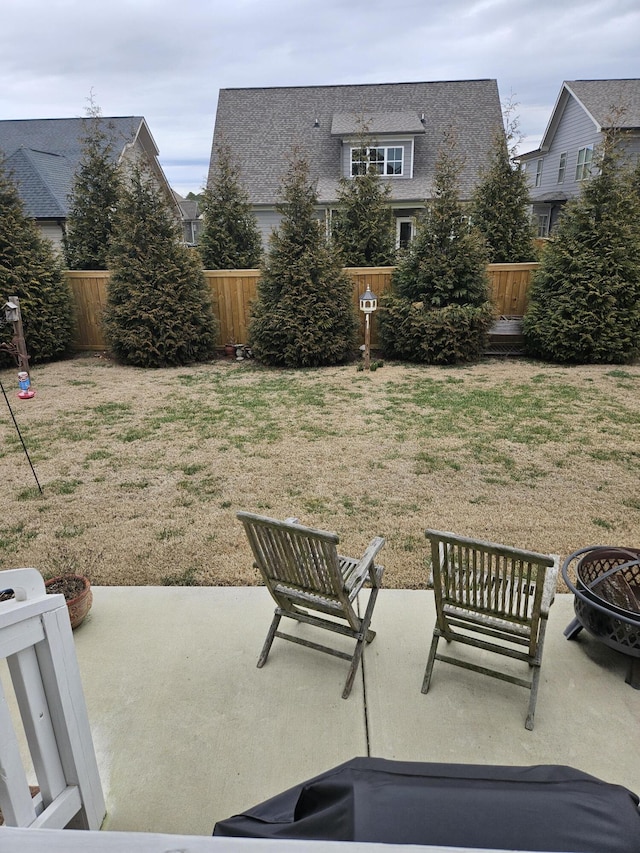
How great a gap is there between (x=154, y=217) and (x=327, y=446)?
6068 millimetres

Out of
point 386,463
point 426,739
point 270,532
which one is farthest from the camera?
point 386,463

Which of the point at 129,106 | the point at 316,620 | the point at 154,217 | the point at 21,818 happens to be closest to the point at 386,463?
the point at 316,620

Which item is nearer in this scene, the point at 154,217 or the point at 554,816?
the point at 554,816

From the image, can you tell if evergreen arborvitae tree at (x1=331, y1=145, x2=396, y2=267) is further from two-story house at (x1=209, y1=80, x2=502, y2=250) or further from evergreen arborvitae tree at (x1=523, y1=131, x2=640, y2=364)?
two-story house at (x1=209, y1=80, x2=502, y2=250)

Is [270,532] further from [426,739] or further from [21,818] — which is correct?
[21,818]

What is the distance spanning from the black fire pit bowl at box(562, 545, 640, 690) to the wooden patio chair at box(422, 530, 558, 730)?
11.8 inches

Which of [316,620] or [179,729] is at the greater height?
[316,620]

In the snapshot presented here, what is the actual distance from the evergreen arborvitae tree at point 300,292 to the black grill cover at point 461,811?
8.33m

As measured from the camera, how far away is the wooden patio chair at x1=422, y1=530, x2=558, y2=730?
2.29 metres

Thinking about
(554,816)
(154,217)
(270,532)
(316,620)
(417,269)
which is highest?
(154,217)

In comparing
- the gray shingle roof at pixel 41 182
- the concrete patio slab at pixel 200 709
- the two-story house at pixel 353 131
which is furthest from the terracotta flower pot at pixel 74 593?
the two-story house at pixel 353 131

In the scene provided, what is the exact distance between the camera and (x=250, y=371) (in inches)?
368


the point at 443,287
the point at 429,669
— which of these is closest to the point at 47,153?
the point at 443,287

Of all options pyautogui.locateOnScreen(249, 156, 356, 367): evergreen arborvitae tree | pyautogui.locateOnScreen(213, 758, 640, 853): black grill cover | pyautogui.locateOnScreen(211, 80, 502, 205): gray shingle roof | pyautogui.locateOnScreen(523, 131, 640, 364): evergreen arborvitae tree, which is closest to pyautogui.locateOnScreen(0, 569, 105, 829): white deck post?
pyautogui.locateOnScreen(213, 758, 640, 853): black grill cover
